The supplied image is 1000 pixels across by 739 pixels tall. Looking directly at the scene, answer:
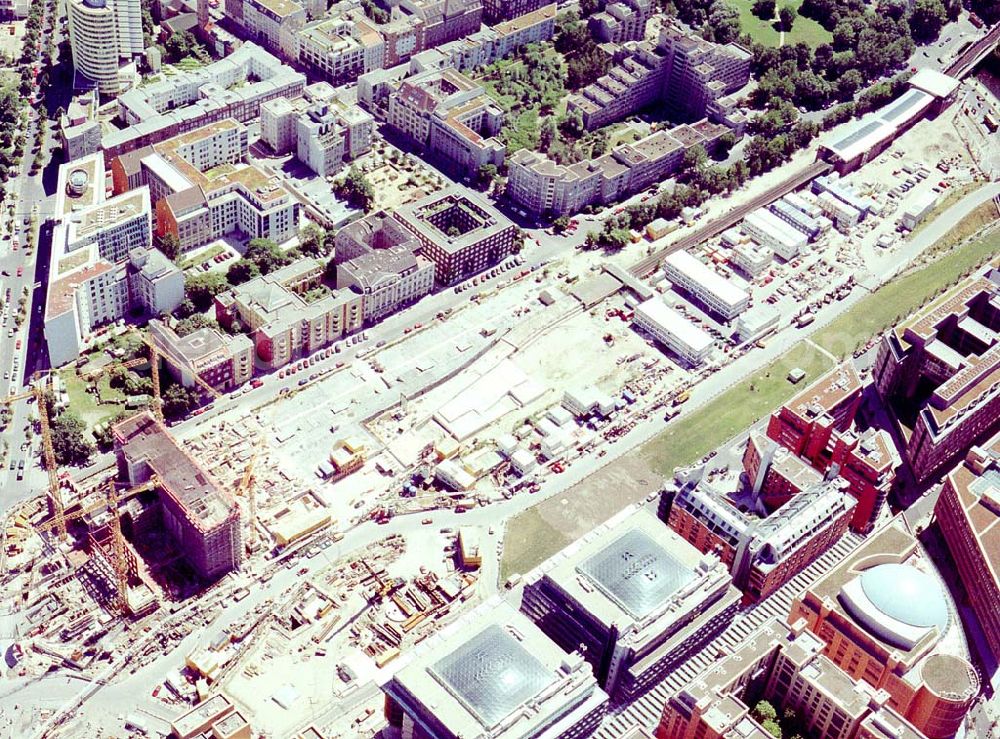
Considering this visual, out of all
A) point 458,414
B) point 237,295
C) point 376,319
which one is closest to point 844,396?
point 458,414

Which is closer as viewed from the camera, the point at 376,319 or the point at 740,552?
the point at 740,552

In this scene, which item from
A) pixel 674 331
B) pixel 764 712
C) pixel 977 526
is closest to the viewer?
pixel 764 712

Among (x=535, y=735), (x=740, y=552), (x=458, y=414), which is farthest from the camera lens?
(x=458, y=414)

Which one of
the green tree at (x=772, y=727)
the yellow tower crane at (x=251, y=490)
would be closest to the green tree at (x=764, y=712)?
the green tree at (x=772, y=727)

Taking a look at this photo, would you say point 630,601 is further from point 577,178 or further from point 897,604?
point 577,178

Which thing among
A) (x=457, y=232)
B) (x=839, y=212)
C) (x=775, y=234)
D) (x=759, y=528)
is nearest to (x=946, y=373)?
(x=775, y=234)

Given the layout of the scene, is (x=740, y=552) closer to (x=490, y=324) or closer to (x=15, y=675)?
(x=490, y=324)

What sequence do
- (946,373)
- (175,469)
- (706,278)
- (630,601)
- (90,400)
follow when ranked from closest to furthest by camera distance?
(630,601) → (175,469) → (90,400) → (946,373) → (706,278)
